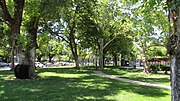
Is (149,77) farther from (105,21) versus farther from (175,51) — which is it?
(175,51)

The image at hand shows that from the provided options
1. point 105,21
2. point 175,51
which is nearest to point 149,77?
point 105,21

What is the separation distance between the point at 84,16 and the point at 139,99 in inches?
801

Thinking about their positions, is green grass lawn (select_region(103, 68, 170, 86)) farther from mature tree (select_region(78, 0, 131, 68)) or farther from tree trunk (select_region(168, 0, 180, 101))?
tree trunk (select_region(168, 0, 180, 101))

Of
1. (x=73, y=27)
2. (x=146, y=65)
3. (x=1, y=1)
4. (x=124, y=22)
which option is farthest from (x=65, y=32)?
(x=1, y=1)

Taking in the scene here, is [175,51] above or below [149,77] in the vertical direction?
above

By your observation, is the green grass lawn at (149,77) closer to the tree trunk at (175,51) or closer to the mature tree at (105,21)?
the mature tree at (105,21)

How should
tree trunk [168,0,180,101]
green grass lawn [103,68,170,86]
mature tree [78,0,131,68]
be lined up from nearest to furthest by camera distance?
1. tree trunk [168,0,180,101]
2. green grass lawn [103,68,170,86]
3. mature tree [78,0,131,68]

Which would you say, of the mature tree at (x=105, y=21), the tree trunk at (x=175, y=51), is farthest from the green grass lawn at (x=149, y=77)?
the tree trunk at (x=175, y=51)

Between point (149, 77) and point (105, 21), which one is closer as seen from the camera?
point (149, 77)

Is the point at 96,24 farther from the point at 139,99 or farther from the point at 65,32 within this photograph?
the point at 139,99

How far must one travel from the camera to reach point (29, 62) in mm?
19000

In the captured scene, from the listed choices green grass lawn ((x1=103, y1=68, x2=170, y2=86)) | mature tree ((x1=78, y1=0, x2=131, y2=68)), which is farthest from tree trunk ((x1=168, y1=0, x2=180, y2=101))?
mature tree ((x1=78, y1=0, x2=131, y2=68))

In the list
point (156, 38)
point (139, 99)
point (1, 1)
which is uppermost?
point (1, 1)

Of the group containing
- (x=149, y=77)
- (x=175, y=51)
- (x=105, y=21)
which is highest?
(x=105, y=21)
